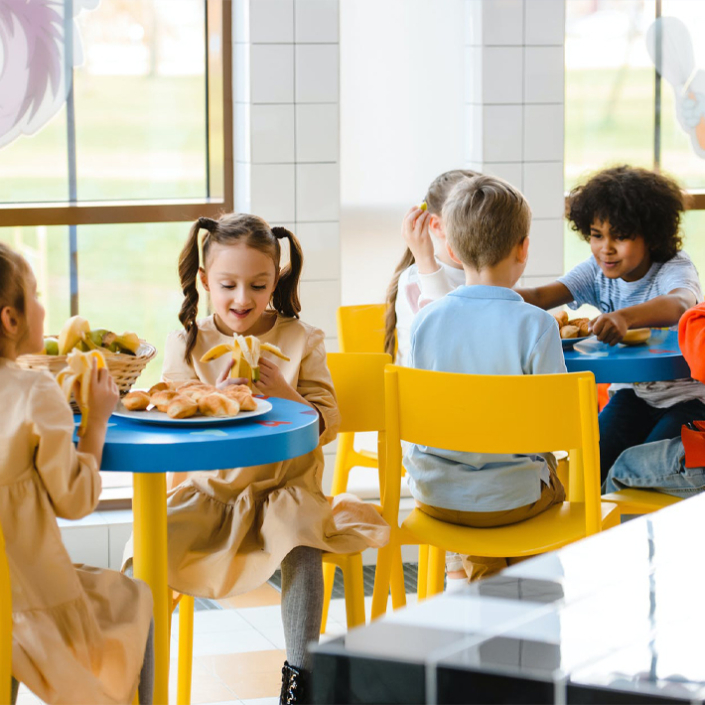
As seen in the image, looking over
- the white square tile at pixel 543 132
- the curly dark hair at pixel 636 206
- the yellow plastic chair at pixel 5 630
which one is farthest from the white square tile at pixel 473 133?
the yellow plastic chair at pixel 5 630

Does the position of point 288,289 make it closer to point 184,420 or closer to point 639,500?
point 184,420

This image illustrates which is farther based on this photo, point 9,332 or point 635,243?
point 635,243

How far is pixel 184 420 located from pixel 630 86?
284 cm

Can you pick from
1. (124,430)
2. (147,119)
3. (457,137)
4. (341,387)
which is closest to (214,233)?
(341,387)

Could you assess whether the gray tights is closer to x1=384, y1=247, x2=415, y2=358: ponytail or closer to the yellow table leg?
the yellow table leg

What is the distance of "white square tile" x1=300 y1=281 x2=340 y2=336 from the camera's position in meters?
3.67

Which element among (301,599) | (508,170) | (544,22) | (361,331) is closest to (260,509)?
(301,599)

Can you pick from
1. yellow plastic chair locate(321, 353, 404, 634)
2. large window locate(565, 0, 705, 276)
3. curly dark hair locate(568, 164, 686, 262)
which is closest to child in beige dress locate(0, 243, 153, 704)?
yellow plastic chair locate(321, 353, 404, 634)

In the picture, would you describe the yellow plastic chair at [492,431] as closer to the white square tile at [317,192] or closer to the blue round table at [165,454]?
the blue round table at [165,454]

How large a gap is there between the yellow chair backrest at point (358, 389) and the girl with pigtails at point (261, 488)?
0.60 feet

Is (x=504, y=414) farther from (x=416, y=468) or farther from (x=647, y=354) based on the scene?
(x=647, y=354)

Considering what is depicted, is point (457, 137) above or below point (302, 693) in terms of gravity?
above

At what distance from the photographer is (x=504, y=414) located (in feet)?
6.72

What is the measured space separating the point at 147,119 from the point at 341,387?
1459mm
